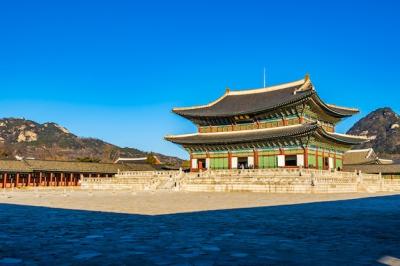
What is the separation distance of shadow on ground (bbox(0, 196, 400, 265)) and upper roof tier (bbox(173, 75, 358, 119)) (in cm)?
3381

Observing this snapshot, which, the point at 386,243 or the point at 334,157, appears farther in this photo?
the point at 334,157

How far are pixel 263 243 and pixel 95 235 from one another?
394 cm

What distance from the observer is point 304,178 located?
3278 centimetres

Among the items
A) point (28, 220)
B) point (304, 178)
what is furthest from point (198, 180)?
point (28, 220)

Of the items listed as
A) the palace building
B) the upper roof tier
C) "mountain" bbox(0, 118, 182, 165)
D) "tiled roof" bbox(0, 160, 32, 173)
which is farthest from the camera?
"mountain" bbox(0, 118, 182, 165)

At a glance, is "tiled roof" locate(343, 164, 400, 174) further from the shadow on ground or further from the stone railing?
the shadow on ground

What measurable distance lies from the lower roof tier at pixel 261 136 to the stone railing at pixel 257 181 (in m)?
5.14

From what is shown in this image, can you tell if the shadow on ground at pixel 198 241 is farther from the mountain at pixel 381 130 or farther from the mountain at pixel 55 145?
the mountain at pixel 55 145

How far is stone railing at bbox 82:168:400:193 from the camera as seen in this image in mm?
33219

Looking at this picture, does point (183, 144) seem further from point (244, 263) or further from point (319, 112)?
point (244, 263)

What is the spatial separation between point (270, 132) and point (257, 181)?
12.6 metres

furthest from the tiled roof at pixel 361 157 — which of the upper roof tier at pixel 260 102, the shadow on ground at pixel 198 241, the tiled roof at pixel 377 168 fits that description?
the shadow on ground at pixel 198 241

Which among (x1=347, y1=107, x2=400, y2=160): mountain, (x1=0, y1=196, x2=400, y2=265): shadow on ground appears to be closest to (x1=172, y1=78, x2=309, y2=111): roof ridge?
(x1=0, y1=196, x2=400, y2=265): shadow on ground

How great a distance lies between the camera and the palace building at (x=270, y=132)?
146 ft
